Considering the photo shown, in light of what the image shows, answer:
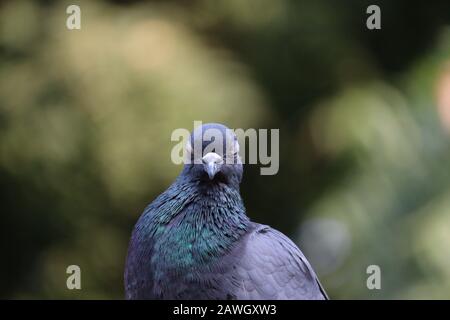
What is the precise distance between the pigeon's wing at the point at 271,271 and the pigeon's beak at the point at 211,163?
399 millimetres

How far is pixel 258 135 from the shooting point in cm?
690

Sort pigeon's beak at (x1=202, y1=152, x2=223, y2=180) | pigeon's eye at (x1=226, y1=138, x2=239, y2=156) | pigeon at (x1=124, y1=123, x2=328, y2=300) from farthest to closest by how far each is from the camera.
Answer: pigeon's eye at (x1=226, y1=138, x2=239, y2=156) → pigeon's beak at (x1=202, y1=152, x2=223, y2=180) → pigeon at (x1=124, y1=123, x2=328, y2=300)

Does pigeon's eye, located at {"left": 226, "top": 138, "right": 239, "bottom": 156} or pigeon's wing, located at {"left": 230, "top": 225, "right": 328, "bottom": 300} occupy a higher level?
pigeon's eye, located at {"left": 226, "top": 138, "right": 239, "bottom": 156}

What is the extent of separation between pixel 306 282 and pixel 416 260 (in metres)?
2.51

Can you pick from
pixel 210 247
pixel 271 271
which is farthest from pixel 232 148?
pixel 271 271

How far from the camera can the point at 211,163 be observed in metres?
3.76

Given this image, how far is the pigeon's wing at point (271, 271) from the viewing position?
371 cm

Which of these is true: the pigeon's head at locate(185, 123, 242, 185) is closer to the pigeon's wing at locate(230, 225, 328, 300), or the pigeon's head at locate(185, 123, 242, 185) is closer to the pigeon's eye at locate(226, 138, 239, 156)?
the pigeon's eye at locate(226, 138, 239, 156)

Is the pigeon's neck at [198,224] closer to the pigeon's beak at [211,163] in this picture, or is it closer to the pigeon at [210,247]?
the pigeon at [210,247]

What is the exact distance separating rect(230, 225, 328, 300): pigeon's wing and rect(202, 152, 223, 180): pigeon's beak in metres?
0.40

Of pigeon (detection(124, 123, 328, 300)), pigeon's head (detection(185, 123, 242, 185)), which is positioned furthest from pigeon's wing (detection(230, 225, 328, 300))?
pigeon's head (detection(185, 123, 242, 185))

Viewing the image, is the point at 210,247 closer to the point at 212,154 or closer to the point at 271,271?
the point at 271,271

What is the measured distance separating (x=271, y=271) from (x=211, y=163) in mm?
622

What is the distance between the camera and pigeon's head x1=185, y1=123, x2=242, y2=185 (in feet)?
12.5
